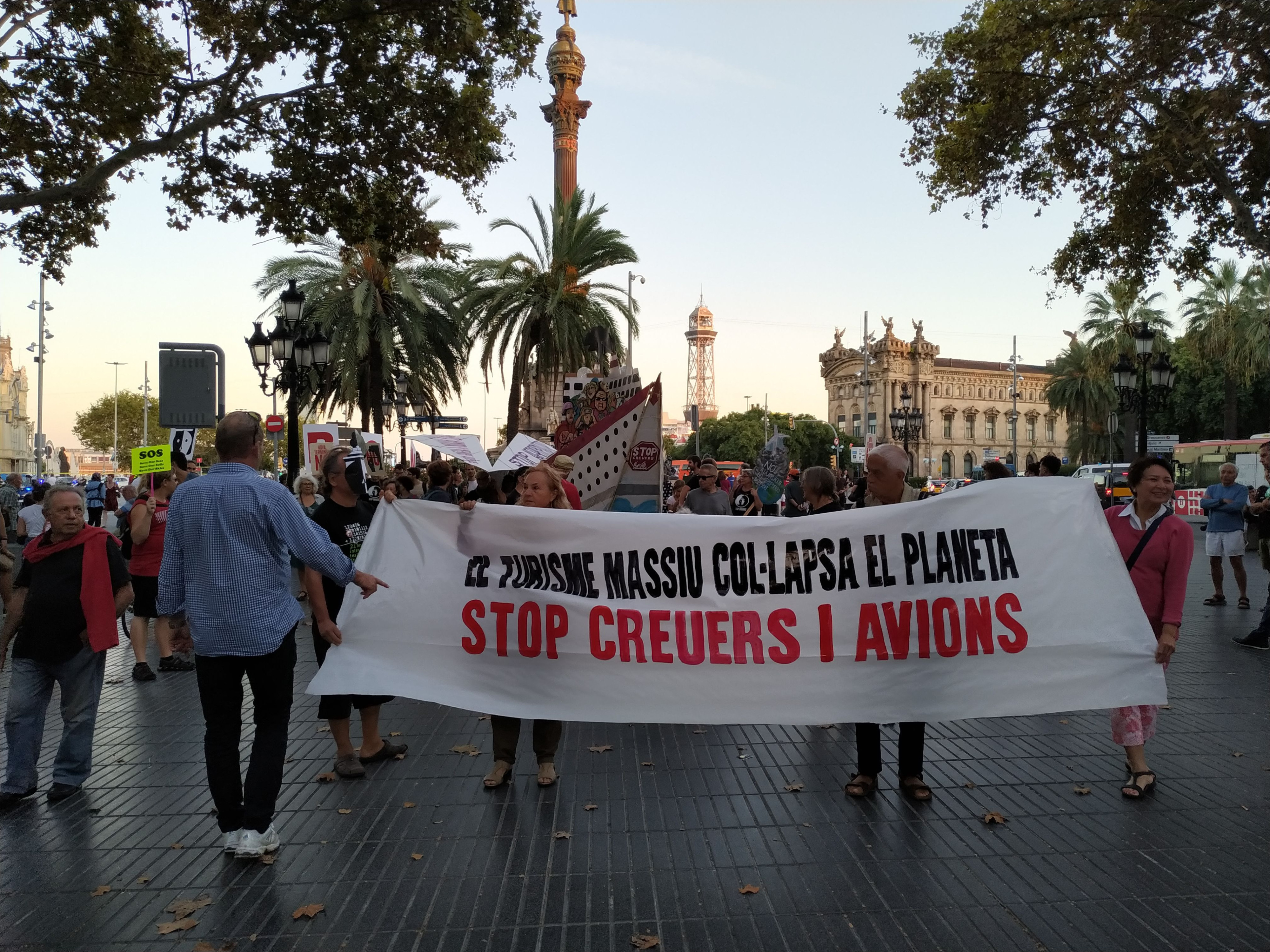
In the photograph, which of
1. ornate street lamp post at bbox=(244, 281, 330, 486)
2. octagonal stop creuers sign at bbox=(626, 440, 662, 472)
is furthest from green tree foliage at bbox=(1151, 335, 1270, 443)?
octagonal stop creuers sign at bbox=(626, 440, 662, 472)

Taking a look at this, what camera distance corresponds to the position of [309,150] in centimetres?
1191

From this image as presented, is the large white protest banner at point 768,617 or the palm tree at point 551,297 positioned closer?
the large white protest banner at point 768,617

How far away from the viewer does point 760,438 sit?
358ft

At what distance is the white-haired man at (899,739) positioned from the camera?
5500mm

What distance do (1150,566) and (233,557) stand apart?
481cm

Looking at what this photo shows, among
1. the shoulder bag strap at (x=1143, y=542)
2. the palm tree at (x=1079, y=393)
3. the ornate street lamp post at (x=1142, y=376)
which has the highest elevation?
the palm tree at (x=1079, y=393)

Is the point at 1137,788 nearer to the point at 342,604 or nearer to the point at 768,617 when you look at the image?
the point at 768,617

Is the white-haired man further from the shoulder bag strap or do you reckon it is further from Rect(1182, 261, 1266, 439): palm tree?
Rect(1182, 261, 1266, 439): palm tree

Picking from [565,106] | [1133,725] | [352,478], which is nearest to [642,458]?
[352,478]

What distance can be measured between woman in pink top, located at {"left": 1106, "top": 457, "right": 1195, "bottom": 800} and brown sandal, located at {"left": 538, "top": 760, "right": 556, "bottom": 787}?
10.3ft

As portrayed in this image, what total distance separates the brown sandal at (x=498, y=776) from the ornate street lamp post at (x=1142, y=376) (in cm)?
1582

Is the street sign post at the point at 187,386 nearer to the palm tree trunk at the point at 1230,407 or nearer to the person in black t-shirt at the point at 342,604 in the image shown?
the person in black t-shirt at the point at 342,604

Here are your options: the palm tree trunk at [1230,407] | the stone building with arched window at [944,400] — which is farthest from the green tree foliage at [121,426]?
the palm tree trunk at [1230,407]

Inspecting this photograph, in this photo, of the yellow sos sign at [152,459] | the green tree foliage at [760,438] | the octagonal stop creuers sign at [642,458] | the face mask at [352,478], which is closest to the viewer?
the face mask at [352,478]
